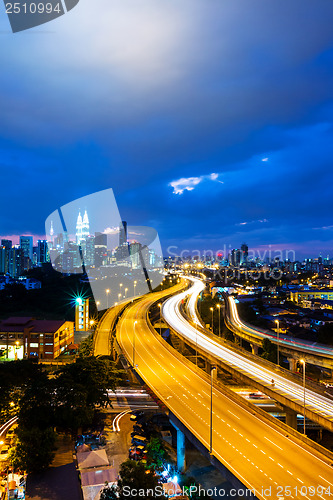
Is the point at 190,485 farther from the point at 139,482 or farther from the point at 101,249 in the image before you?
the point at 101,249

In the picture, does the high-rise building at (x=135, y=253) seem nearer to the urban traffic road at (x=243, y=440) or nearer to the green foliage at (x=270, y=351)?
the green foliage at (x=270, y=351)

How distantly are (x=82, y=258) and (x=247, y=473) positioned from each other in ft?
222

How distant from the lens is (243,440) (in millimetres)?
11250

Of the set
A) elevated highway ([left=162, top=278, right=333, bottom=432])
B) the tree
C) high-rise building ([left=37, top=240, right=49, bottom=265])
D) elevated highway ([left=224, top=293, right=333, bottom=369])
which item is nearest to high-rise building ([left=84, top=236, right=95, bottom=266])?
high-rise building ([left=37, top=240, right=49, bottom=265])

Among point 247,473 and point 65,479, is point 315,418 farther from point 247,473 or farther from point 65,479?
point 65,479

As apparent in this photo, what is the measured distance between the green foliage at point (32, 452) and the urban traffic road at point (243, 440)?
4.79 meters

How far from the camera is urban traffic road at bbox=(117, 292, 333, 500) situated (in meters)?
Result: 9.04

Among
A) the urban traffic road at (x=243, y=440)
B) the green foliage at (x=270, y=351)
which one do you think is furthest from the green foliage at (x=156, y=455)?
the green foliage at (x=270, y=351)

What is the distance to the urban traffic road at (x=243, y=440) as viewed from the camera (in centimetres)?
904

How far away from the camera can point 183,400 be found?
565 inches

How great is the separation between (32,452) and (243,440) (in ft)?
24.9

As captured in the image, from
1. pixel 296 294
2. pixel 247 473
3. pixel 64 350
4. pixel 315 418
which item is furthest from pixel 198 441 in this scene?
pixel 296 294

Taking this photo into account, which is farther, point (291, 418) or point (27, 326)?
point (27, 326)

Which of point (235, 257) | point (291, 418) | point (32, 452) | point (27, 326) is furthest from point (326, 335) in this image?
point (235, 257)
